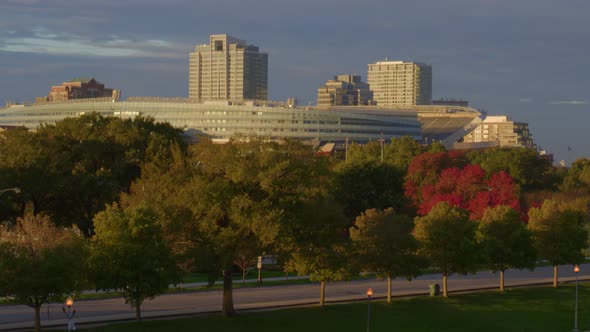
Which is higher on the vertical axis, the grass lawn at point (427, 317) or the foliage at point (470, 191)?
the foliage at point (470, 191)

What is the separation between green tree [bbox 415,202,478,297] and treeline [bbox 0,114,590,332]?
94 millimetres

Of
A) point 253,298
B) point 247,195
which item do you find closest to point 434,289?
point 253,298

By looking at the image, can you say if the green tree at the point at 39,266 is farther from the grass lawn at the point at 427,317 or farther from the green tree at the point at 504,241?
the green tree at the point at 504,241

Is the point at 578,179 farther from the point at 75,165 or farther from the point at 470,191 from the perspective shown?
the point at 75,165

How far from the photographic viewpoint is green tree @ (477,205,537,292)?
217 feet

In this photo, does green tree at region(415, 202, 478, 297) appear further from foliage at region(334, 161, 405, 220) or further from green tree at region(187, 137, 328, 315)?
foliage at region(334, 161, 405, 220)

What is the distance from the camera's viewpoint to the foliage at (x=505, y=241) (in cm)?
6612

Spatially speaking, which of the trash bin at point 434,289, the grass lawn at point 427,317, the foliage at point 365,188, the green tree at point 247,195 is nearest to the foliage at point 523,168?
the foliage at point 365,188

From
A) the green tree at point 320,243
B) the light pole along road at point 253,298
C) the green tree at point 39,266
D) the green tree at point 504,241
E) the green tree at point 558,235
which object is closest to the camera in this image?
the green tree at point 39,266

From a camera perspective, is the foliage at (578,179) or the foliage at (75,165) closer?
the foliage at (75,165)

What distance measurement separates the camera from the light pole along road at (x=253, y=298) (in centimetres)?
4759

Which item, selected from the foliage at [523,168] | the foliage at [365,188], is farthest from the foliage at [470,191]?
the foliage at [523,168]

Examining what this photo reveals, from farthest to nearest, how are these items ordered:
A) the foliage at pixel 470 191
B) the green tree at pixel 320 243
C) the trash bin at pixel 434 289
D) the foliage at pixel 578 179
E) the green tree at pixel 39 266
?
1. the foliage at pixel 578 179
2. the foliage at pixel 470 191
3. the trash bin at pixel 434 289
4. the green tree at pixel 320 243
5. the green tree at pixel 39 266

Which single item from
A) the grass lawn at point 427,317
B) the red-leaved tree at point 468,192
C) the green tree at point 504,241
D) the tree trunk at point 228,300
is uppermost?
the red-leaved tree at point 468,192
